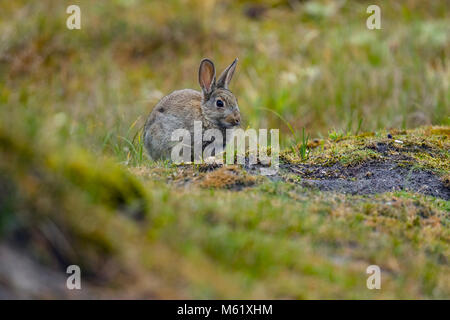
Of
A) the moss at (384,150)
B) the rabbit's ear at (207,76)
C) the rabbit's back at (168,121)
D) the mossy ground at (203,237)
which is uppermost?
the rabbit's ear at (207,76)

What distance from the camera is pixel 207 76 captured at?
682 cm

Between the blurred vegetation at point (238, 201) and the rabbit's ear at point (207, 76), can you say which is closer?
the blurred vegetation at point (238, 201)

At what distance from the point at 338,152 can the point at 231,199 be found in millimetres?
2123

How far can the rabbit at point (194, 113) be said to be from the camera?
21.5 ft

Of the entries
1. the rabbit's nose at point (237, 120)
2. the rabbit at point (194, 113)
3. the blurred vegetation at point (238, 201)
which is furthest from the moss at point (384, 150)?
the rabbit at point (194, 113)

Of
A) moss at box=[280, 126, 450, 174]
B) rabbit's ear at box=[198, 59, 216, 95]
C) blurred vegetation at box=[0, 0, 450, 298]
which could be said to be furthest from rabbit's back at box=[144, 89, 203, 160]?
moss at box=[280, 126, 450, 174]

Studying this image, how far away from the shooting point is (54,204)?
9.67ft

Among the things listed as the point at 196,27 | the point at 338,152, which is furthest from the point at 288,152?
the point at 196,27

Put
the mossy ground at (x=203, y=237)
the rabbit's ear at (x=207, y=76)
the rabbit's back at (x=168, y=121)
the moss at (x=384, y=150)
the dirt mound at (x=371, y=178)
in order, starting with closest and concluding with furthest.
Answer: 1. the mossy ground at (x=203, y=237)
2. the dirt mound at (x=371, y=178)
3. the moss at (x=384, y=150)
4. the rabbit's back at (x=168, y=121)
5. the rabbit's ear at (x=207, y=76)

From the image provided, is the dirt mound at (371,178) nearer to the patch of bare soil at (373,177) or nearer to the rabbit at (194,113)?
the patch of bare soil at (373,177)

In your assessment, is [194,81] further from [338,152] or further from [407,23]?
[338,152]

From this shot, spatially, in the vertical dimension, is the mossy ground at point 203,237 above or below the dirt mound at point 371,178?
below

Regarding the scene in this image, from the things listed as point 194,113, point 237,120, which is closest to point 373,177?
point 237,120

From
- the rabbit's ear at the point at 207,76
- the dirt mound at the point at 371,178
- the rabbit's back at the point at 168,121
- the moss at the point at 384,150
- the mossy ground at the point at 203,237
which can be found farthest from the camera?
the rabbit's ear at the point at 207,76
